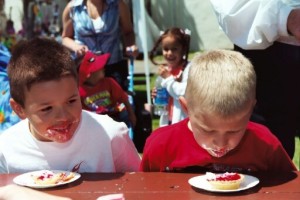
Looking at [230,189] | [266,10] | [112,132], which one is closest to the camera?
[230,189]

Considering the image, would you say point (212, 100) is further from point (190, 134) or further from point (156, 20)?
point (156, 20)

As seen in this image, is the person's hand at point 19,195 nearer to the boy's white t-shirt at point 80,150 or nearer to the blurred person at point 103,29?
the boy's white t-shirt at point 80,150

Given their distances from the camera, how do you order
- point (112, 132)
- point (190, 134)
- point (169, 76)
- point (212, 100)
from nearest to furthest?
point (212, 100)
point (190, 134)
point (112, 132)
point (169, 76)

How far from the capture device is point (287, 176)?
2.17m

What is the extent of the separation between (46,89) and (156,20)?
49.6 ft

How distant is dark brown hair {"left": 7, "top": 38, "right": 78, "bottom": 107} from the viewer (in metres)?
2.43

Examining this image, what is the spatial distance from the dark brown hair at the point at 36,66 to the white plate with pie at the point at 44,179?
0.37 m

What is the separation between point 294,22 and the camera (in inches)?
106

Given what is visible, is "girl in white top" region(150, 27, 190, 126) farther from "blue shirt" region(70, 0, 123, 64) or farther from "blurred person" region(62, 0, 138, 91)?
"blue shirt" region(70, 0, 123, 64)

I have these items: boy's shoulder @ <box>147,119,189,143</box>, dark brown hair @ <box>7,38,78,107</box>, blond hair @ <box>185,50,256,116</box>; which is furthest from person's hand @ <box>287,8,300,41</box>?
dark brown hair @ <box>7,38,78,107</box>

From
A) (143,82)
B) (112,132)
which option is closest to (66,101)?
(112,132)

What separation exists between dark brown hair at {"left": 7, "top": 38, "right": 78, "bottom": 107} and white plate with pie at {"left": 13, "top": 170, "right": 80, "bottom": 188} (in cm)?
37

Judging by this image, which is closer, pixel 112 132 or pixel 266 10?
pixel 112 132

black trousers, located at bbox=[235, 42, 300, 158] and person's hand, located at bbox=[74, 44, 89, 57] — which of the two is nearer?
black trousers, located at bbox=[235, 42, 300, 158]
